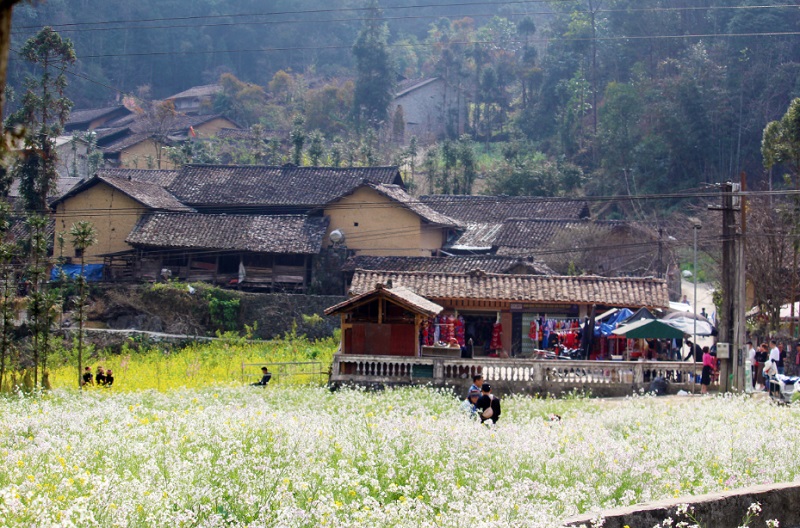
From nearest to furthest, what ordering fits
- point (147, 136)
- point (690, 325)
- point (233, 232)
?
1. point (690, 325)
2. point (233, 232)
3. point (147, 136)

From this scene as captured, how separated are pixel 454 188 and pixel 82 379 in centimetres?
4074

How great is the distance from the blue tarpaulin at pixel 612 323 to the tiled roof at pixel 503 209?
20360 millimetres

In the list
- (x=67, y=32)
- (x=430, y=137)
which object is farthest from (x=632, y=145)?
(x=67, y=32)

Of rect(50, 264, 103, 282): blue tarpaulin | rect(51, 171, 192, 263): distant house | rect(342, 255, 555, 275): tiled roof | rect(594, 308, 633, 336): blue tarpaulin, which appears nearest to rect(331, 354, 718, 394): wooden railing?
rect(594, 308, 633, 336): blue tarpaulin

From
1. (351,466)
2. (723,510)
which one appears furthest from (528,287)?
(723,510)

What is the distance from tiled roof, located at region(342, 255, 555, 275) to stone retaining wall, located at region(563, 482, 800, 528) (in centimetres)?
2658

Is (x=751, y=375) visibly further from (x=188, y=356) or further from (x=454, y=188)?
(x=454, y=188)

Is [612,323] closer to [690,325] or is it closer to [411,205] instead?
[690,325]

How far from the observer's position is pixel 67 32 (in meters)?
94.6

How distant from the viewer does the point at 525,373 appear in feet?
76.0

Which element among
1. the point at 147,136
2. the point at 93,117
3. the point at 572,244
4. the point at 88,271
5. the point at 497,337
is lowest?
the point at 497,337

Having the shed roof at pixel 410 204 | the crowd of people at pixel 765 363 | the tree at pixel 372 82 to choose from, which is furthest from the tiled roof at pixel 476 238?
the tree at pixel 372 82

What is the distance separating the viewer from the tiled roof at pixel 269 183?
47062 mm

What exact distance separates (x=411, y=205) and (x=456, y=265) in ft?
23.3
